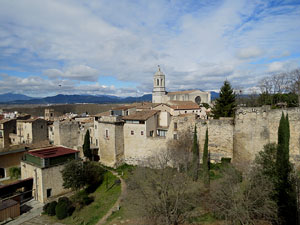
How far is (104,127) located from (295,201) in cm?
2205

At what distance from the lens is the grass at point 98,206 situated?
17.6m

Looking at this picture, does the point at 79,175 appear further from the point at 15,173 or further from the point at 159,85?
the point at 159,85

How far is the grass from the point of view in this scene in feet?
57.6

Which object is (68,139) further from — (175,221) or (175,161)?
(175,221)

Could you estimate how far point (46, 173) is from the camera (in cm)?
2119

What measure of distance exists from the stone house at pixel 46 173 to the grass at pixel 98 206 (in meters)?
4.37

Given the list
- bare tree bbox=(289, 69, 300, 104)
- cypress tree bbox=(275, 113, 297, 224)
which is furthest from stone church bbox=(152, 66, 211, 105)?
cypress tree bbox=(275, 113, 297, 224)

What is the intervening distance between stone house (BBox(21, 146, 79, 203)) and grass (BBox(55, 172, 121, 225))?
14.3ft

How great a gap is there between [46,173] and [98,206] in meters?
7.01

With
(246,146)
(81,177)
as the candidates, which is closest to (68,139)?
(81,177)

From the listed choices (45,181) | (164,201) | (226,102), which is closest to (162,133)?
(226,102)

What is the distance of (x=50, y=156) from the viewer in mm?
21688

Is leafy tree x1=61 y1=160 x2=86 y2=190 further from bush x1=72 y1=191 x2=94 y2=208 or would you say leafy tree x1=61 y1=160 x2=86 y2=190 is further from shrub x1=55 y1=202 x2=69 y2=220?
shrub x1=55 y1=202 x2=69 y2=220

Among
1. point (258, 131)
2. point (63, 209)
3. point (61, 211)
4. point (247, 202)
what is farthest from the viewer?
point (258, 131)
